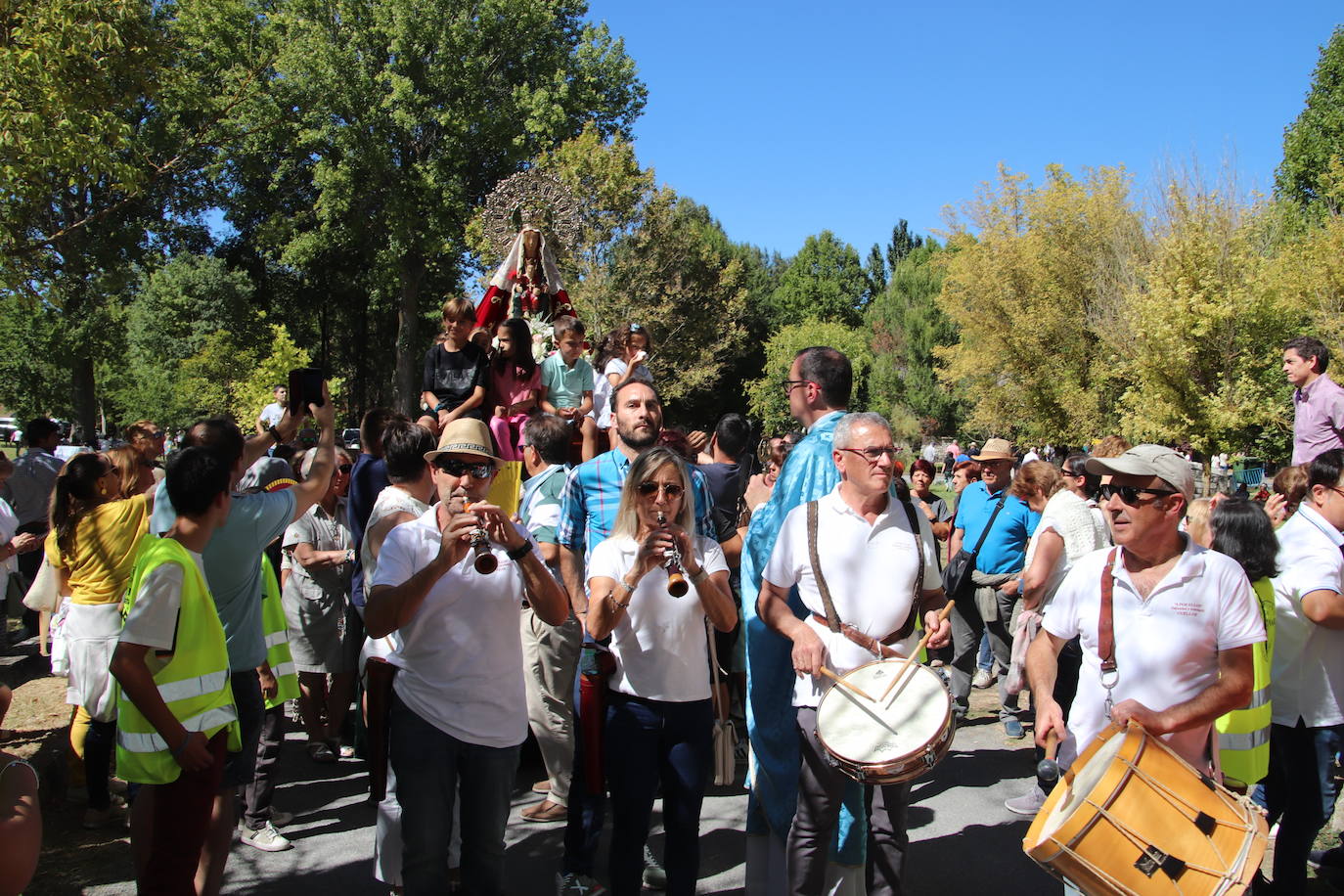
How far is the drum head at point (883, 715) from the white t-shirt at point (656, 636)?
622mm

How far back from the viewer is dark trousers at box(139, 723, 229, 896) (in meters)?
3.43

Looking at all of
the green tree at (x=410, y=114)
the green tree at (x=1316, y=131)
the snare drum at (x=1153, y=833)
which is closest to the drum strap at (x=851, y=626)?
the snare drum at (x=1153, y=833)

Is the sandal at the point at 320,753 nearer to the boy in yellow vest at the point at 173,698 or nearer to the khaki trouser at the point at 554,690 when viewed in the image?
the khaki trouser at the point at 554,690

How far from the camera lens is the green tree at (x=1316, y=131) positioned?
41.7 meters

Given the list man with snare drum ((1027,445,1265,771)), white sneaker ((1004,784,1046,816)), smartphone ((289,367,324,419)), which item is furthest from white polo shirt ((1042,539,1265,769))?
smartphone ((289,367,324,419))

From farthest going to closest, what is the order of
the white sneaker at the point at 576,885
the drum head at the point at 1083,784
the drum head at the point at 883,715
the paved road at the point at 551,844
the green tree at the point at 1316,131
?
the green tree at the point at 1316,131 → the paved road at the point at 551,844 → the white sneaker at the point at 576,885 → the drum head at the point at 883,715 → the drum head at the point at 1083,784

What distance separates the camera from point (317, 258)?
134 feet

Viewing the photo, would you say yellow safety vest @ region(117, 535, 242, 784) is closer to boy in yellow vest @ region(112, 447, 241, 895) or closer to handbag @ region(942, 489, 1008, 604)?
boy in yellow vest @ region(112, 447, 241, 895)

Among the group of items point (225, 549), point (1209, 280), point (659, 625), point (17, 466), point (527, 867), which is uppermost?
point (1209, 280)

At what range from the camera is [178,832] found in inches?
137

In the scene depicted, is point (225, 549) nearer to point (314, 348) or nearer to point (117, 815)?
point (117, 815)

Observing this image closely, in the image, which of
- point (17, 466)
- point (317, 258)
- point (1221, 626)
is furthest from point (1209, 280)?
point (317, 258)

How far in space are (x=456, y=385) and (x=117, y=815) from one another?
3740mm

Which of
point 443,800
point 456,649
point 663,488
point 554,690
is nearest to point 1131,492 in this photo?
point 663,488
